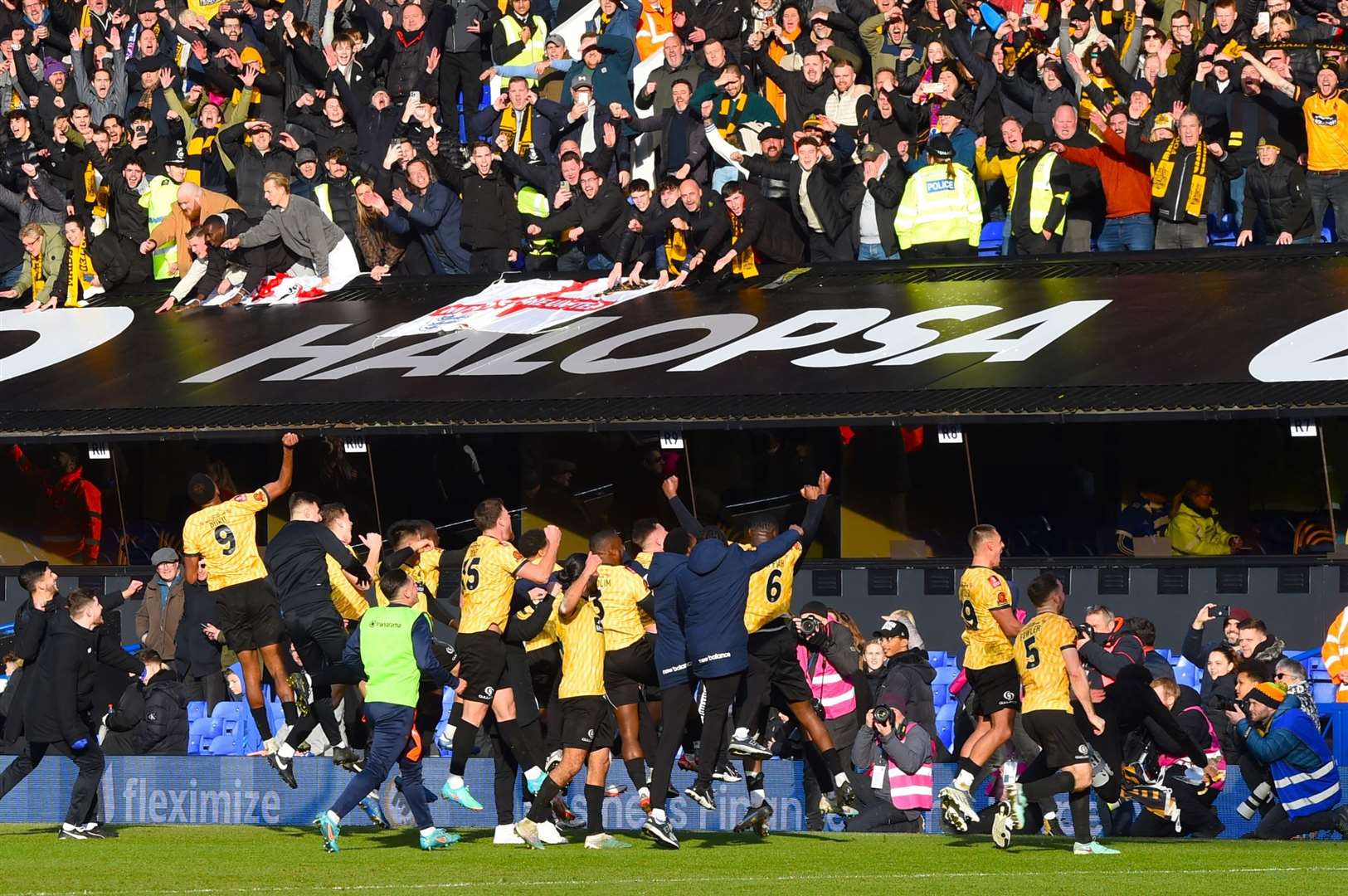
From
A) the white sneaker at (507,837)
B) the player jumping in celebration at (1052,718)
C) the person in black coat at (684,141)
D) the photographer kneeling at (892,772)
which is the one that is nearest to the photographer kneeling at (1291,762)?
the player jumping in celebration at (1052,718)

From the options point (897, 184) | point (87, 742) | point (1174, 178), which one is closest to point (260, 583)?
point (87, 742)

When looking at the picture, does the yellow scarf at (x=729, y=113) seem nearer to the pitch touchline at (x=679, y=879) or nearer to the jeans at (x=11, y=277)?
the jeans at (x=11, y=277)

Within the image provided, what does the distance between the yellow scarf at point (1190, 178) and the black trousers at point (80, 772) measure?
9763 millimetres

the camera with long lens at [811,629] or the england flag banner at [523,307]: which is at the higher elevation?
the england flag banner at [523,307]

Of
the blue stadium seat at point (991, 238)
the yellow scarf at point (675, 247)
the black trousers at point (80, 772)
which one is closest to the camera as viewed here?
the black trousers at point (80, 772)

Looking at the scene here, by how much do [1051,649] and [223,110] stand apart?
14.3 metres

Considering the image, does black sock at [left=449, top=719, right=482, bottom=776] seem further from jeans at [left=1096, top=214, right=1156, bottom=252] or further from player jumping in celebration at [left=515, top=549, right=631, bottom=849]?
jeans at [left=1096, top=214, right=1156, bottom=252]

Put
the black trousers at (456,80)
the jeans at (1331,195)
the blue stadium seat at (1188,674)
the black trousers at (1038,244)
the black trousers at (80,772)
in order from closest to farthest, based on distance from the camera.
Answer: the black trousers at (80,772) < the blue stadium seat at (1188,674) < the jeans at (1331,195) < the black trousers at (1038,244) < the black trousers at (456,80)

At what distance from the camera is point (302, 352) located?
68.2 feet

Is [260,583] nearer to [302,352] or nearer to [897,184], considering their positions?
[302,352]

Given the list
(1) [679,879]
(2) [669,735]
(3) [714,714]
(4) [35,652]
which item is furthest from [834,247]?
(1) [679,879]

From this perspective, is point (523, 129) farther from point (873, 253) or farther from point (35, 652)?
point (35, 652)

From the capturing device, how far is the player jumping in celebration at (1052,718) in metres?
13.0

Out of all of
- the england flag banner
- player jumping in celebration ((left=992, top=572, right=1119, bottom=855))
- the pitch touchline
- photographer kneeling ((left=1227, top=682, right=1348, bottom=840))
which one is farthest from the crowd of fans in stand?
the pitch touchline
